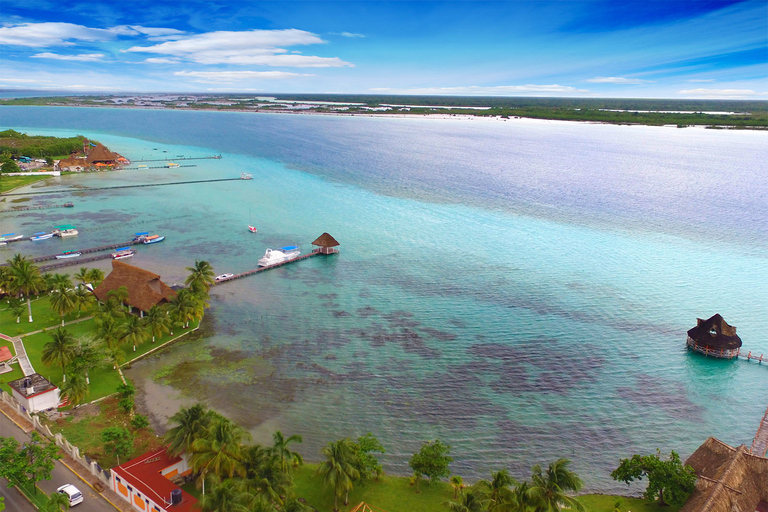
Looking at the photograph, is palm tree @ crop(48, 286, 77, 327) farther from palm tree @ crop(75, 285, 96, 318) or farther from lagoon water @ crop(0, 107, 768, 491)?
lagoon water @ crop(0, 107, 768, 491)

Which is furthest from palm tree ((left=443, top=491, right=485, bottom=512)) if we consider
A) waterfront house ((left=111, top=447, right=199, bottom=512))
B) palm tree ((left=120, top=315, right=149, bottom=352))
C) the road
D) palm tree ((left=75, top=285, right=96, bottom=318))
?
palm tree ((left=75, top=285, right=96, bottom=318))

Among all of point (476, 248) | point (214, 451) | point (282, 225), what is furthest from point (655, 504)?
point (282, 225)

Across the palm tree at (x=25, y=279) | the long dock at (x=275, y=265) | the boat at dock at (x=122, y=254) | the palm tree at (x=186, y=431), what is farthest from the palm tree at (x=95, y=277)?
the palm tree at (x=186, y=431)

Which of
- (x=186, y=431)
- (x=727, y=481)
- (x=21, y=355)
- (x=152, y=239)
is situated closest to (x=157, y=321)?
(x=21, y=355)

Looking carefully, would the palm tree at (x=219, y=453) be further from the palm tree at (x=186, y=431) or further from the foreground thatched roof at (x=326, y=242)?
the foreground thatched roof at (x=326, y=242)

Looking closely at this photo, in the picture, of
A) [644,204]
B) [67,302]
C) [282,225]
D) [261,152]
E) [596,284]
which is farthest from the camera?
[261,152]

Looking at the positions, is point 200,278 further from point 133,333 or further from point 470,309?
point 470,309

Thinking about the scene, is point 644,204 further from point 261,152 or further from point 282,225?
point 261,152
